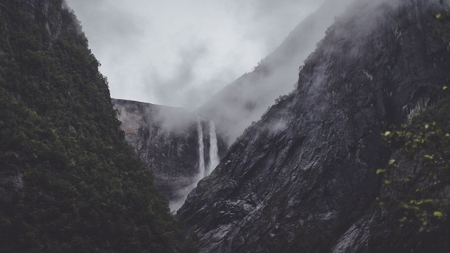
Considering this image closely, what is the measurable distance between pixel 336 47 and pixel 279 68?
1367 inches

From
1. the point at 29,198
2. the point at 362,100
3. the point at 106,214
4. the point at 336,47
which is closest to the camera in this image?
the point at 29,198

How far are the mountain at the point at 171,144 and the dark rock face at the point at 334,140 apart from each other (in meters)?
19.0

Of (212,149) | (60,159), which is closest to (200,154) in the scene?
(212,149)

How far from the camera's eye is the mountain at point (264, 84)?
70375 mm

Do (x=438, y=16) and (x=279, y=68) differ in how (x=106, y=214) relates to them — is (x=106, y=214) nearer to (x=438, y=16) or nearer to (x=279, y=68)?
(x=438, y=16)

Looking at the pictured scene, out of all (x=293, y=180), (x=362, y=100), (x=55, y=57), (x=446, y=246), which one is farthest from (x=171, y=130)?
(x=446, y=246)

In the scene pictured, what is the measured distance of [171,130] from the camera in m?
66.6

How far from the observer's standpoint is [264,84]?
74938 millimetres

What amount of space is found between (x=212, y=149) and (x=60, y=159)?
39.5 metres

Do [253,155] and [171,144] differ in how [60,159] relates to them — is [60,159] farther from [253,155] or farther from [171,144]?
[171,144]

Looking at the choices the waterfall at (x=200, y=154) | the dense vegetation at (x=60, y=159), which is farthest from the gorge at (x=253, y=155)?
the waterfall at (x=200, y=154)

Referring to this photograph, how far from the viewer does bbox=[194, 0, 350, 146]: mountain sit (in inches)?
2771

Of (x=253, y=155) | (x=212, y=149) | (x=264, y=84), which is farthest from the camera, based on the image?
(x=264, y=84)

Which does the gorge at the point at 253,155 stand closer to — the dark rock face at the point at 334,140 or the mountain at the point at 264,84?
the dark rock face at the point at 334,140
